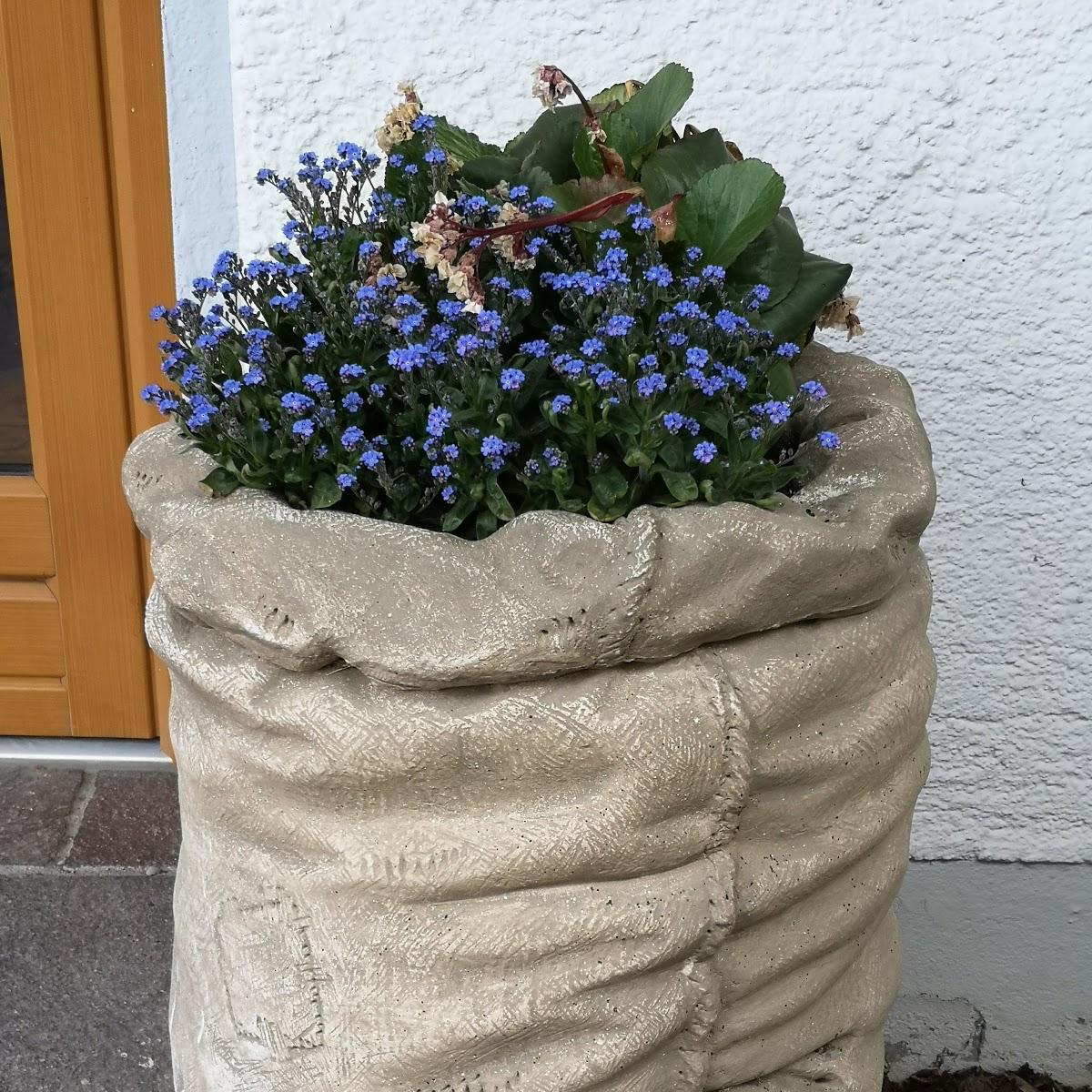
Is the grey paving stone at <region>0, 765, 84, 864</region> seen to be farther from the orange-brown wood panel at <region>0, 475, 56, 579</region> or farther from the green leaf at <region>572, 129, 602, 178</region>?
the green leaf at <region>572, 129, 602, 178</region>

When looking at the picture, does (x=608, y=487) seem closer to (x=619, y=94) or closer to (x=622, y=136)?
(x=622, y=136)

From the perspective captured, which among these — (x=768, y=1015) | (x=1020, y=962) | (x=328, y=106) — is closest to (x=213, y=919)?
(x=768, y=1015)

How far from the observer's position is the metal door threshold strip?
2582mm

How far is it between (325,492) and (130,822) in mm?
1490

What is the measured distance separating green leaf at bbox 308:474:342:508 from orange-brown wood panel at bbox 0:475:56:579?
1399mm

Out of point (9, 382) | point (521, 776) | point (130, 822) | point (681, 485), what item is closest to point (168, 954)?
point (130, 822)

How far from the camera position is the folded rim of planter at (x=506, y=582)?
106cm

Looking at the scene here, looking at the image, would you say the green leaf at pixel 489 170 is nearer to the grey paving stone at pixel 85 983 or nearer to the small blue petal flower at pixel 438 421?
the small blue petal flower at pixel 438 421

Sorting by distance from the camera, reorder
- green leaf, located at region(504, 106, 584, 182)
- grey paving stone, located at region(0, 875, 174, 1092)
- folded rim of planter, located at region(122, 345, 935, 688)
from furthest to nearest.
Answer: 1. grey paving stone, located at region(0, 875, 174, 1092)
2. green leaf, located at region(504, 106, 584, 182)
3. folded rim of planter, located at region(122, 345, 935, 688)

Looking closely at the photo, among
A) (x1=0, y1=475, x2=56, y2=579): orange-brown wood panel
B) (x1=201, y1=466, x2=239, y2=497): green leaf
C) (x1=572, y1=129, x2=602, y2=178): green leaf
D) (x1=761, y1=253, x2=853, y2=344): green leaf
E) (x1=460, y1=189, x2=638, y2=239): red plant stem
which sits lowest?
(x1=0, y1=475, x2=56, y2=579): orange-brown wood panel

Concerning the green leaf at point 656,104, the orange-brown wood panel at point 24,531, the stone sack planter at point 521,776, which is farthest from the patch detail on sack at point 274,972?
the orange-brown wood panel at point 24,531

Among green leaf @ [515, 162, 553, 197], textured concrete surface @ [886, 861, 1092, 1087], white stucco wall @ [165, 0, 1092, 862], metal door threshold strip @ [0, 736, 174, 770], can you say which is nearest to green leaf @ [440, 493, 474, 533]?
green leaf @ [515, 162, 553, 197]

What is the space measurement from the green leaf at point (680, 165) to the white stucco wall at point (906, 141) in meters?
0.49

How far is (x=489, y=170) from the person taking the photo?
1.35 meters
